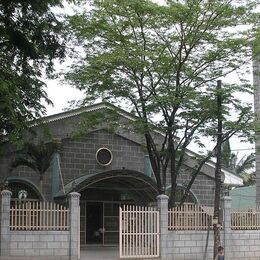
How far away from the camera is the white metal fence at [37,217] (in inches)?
688

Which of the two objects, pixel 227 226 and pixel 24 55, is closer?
pixel 24 55

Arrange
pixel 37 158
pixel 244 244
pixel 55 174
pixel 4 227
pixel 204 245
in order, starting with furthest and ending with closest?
pixel 55 174 < pixel 37 158 < pixel 244 244 < pixel 204 245 < pixel 4 227

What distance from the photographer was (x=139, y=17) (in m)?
19.3

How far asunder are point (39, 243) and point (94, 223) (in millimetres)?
10679

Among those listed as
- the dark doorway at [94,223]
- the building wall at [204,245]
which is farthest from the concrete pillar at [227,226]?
the dark doorway at [94,223]

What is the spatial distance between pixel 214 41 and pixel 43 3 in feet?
22.1

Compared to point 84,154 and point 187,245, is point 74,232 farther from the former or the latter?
point 84,154

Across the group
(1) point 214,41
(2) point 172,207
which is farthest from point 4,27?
(2) point 172,207

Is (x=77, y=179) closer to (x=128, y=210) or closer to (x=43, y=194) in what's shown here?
(x=43, y=194)

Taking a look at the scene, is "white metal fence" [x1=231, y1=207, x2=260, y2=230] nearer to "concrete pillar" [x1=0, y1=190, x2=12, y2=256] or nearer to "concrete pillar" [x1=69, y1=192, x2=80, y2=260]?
"concrete pillar" [x1=69, y1=192, x2=80, y2=260]

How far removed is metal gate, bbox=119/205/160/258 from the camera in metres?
A: 18.9

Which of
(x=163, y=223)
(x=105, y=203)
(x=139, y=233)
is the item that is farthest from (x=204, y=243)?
(x=105, y=203)

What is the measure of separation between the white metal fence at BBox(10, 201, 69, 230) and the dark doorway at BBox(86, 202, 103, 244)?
32.5ft

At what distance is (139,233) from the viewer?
62.6 ft
